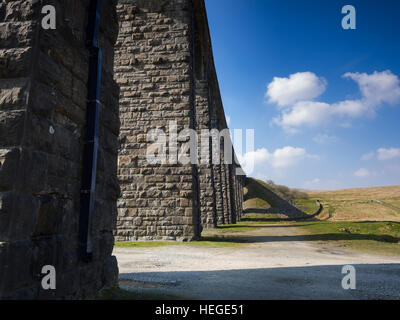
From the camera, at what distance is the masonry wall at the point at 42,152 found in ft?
5.59

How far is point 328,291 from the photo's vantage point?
282cm

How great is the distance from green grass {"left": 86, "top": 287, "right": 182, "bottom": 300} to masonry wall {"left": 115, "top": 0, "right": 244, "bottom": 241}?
16.8 ft

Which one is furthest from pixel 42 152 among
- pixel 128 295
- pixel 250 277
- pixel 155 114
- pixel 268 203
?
pixel 268 203

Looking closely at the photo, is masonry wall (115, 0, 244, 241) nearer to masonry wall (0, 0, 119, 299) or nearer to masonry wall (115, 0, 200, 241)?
masonry wall (115, 0, 200, 241)

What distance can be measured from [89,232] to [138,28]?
8.29 m

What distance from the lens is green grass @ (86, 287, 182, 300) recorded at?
2.50 meters

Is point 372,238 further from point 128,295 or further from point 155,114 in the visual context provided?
point 128,295

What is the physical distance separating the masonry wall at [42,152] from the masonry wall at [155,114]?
17.6 ft

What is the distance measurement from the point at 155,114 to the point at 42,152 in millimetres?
6781

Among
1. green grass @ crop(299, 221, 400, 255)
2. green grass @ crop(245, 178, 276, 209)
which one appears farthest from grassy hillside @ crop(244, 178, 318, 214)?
green grass @ crop(299, 221, 400, 255)

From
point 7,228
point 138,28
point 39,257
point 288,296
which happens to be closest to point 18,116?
point 7,228

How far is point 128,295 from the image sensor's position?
2.62 meters

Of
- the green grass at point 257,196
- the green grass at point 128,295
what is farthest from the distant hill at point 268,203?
the green grass at point 128,295
